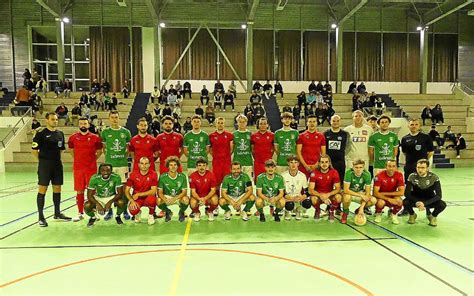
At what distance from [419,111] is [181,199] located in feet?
67.0

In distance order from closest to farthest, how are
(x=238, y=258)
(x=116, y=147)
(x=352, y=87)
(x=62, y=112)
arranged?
(x=238, y=258) → (x=116, y=147) → (x=62, y=112) → (x=352, y=87)

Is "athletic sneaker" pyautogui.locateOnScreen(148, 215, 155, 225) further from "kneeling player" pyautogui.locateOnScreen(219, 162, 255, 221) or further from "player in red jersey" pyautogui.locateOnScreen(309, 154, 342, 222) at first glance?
"player in red jersey" pyautogui.locateOnScreen(309, 154, 342, 222)

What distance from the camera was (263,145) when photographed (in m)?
7.93

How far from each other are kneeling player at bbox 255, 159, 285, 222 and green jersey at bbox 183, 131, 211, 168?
1.36 m

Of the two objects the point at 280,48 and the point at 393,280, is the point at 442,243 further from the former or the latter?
the point at 280,48

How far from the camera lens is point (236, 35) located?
27172 mm

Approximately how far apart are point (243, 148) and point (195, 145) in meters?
0.96

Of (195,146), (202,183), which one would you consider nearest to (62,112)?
(195,146)

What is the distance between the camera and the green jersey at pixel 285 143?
7.73m

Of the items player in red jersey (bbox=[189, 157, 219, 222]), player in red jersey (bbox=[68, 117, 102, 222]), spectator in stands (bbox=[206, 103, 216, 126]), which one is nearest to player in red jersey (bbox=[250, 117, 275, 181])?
player in red jersey (bbox=[189, 157, 219, 222])

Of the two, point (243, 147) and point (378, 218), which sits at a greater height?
point (243, 147)

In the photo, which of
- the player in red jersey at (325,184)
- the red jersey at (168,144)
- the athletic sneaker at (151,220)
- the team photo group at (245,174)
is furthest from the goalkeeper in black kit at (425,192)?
the athletic sneaker at (151,220)

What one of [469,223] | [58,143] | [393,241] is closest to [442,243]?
[393,241]

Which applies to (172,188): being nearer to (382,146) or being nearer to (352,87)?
(382,146)
